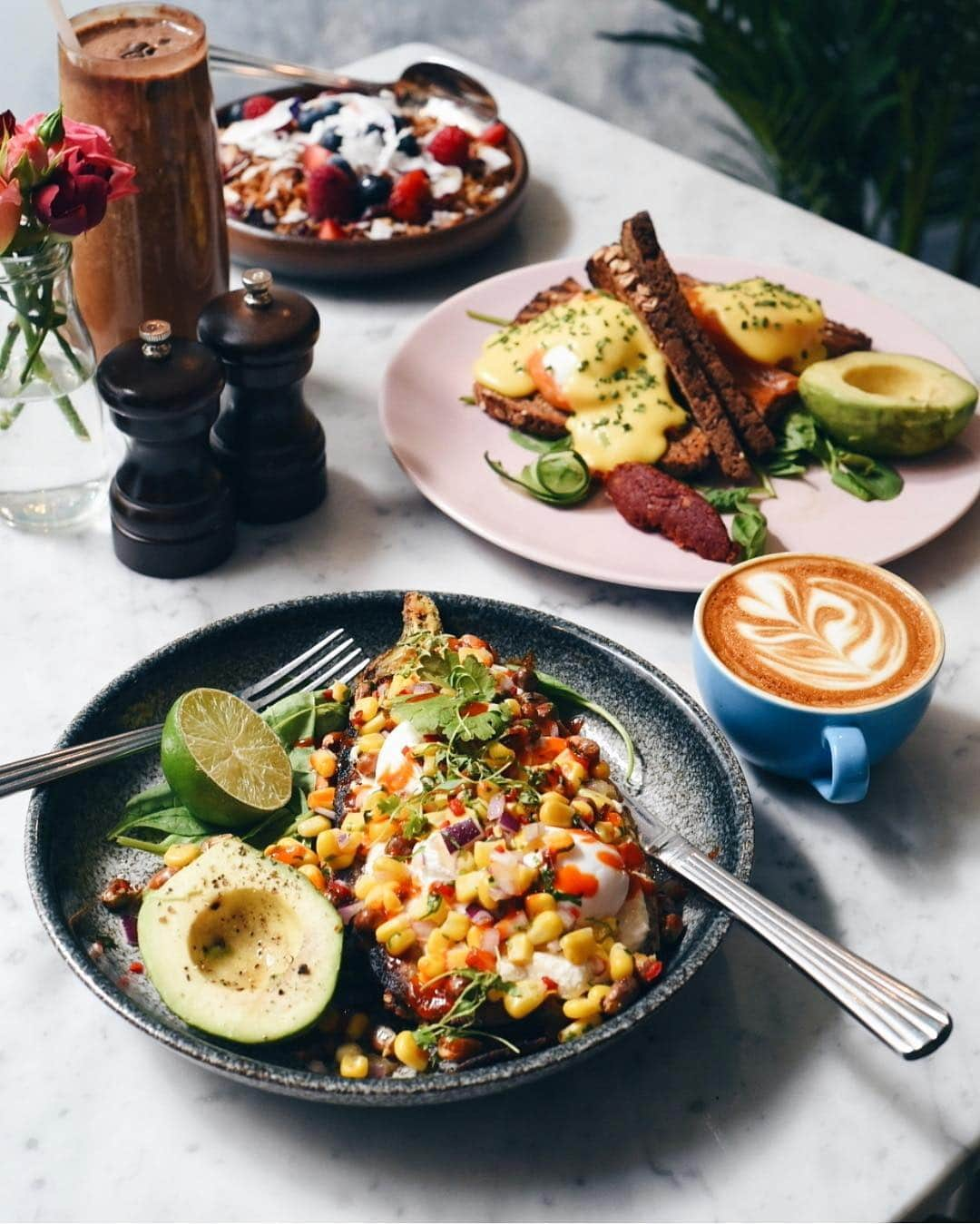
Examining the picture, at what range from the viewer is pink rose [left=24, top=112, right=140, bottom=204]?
1.64 metres

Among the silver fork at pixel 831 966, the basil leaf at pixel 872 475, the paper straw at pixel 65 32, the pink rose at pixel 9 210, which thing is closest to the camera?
the silver fork at pixel 831 966

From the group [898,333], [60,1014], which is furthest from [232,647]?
[898,333]

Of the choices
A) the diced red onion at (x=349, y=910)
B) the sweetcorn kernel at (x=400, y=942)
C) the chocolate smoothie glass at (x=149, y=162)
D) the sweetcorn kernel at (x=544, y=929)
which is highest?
the chocolate smoothie glass at (x=149, y=162)

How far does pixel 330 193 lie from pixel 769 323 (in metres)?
0.86

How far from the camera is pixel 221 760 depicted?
1426 mm

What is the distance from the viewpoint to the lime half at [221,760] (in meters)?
1.40

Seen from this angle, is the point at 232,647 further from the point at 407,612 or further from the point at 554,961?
the point at 554,961

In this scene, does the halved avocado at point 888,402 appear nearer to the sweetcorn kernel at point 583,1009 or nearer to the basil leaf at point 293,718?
the basil leaf at point 293,718

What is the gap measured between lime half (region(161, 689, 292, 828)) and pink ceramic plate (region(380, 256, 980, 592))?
1.77ft

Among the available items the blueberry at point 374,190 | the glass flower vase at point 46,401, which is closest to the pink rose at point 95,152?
the glass flower vase at point 46,401

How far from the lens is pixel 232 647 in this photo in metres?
1.62

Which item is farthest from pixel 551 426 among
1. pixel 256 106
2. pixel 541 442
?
pixel 256 106

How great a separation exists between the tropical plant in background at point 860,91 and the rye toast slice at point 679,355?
1622 mm

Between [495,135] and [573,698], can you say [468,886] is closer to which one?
[573,698]
